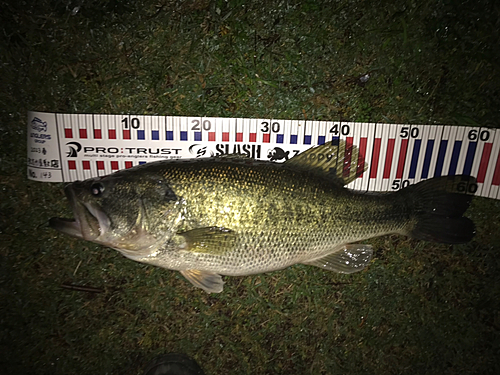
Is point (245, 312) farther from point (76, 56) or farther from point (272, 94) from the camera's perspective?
point (76, 56)

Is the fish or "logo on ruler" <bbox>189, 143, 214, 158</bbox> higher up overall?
"logo on ruler" <bbox>189, 143, 214, 158</bbox>

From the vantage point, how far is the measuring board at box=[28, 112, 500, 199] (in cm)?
226

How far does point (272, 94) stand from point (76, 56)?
1551 mm

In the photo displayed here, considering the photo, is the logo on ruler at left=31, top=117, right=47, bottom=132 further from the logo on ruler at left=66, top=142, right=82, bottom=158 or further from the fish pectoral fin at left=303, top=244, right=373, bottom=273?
the fish pectoral fin at left=303, top=244, right=373, bottom=273

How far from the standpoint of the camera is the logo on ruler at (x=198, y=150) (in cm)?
228

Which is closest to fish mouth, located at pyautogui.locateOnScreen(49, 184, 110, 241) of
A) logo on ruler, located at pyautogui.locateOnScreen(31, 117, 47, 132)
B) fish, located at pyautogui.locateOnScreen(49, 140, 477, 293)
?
fish, located at pyautogui.locateOnScreen(49, 140, 477, 293)

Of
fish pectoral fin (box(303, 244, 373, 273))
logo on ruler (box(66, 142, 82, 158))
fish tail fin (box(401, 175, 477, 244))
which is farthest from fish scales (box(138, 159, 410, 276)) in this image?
logo on ruler (box(66, 142, 82, 158))

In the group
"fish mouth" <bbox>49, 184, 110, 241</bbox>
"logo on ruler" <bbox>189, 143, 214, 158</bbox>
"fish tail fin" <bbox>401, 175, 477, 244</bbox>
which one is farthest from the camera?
"logo on ruler" <bbox>189, 143, 214, 158</bbox>

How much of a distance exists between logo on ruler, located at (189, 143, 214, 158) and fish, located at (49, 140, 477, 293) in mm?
296

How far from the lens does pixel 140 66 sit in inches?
91.2

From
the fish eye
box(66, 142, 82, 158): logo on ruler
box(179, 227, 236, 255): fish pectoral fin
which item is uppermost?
box(66, 142, 82, 158): logo on ruler

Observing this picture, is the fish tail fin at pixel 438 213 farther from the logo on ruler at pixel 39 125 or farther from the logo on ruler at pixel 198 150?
the logo on ruler at pixel 39 125

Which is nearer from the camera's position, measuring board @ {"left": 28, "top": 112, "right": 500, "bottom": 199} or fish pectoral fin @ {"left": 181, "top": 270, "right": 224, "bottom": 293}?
fish pectoral fin @ {"left": 181, "top": 270, "right": 224, "bottom": 293}

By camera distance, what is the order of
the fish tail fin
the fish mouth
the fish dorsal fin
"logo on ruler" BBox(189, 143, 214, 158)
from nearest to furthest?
the fish mouth, the fish dorsal fin, the fish tail fin, "logo on ruler" BBox(189, 143, 214, 158)
